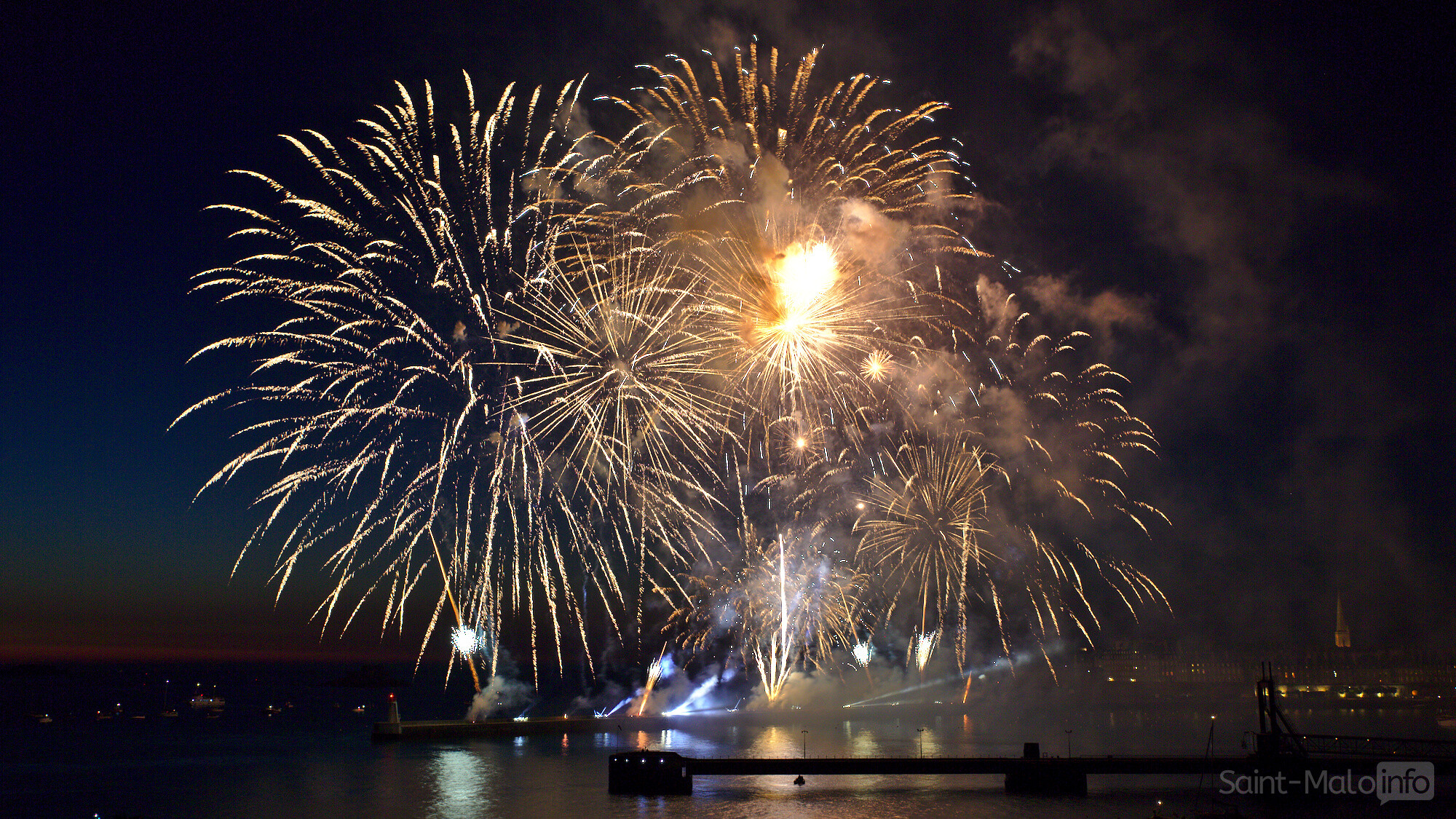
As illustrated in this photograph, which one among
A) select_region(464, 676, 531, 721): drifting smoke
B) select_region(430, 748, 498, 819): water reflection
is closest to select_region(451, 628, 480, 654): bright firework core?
select_region(430, 748, 498, 819): water reflection

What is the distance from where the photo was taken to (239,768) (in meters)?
72.0

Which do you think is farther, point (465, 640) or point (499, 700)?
point (499, 700)

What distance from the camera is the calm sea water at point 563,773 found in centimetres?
4706

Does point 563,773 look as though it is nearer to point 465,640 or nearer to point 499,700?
point 465,640

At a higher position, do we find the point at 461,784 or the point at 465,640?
the point at 465,640

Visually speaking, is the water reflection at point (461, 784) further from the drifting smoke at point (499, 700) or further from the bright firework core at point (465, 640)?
the drifting smoke at point (499, 700)

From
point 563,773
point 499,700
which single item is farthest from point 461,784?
point 499,700

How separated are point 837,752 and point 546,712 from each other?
73380 mm

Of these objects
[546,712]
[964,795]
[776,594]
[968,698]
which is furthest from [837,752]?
[968,698]

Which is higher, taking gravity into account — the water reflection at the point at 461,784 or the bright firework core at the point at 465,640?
the bright firework core at the point at 465,640

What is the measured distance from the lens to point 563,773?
60.1 meters

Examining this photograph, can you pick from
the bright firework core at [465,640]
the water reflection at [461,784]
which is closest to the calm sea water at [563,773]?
the water reflection at [461,784]

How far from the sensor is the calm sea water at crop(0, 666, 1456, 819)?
4706 centimetres

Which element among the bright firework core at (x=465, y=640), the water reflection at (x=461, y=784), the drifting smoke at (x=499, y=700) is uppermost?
the bright firework core at (x=465, y=640)
